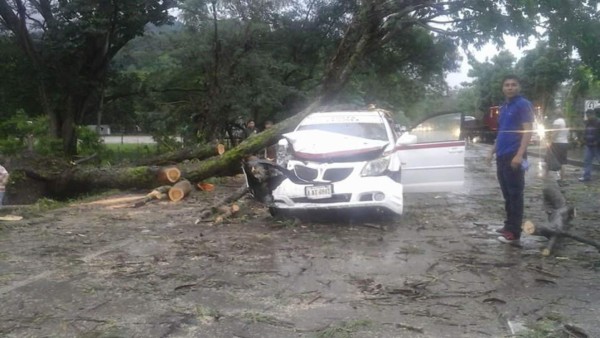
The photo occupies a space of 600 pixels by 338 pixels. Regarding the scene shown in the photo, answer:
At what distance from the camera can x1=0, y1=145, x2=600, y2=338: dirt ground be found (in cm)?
394

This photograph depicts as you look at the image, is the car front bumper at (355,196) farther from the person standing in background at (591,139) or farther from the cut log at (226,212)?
the person standing in background at (591,139)

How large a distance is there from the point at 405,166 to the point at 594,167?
10188 millimetres

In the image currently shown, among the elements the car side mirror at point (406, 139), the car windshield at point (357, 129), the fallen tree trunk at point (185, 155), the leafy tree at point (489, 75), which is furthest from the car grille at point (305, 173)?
the leafy tree at point (489, 75)

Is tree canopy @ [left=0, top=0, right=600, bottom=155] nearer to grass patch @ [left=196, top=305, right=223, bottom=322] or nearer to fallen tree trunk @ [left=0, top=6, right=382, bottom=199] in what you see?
fallen tree trunk @ [left=0, top=6, right=382, bottom=199]

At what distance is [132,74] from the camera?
81.8 feet

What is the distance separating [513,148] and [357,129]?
322 centimetres

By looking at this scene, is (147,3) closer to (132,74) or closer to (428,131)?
(132,74)

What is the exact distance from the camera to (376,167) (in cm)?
754

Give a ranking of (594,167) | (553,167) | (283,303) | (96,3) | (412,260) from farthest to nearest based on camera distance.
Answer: (96,3)
(594,167)
(553,167)
(412,260)
(283,303)

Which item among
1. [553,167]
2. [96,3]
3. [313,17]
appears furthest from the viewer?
[313,17]

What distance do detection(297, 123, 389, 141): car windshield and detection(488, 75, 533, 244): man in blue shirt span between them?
2623 mm

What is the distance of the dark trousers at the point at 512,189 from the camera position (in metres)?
6.18

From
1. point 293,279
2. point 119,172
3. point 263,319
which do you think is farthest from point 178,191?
point 263,319

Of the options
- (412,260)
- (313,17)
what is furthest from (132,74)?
(412,260)
